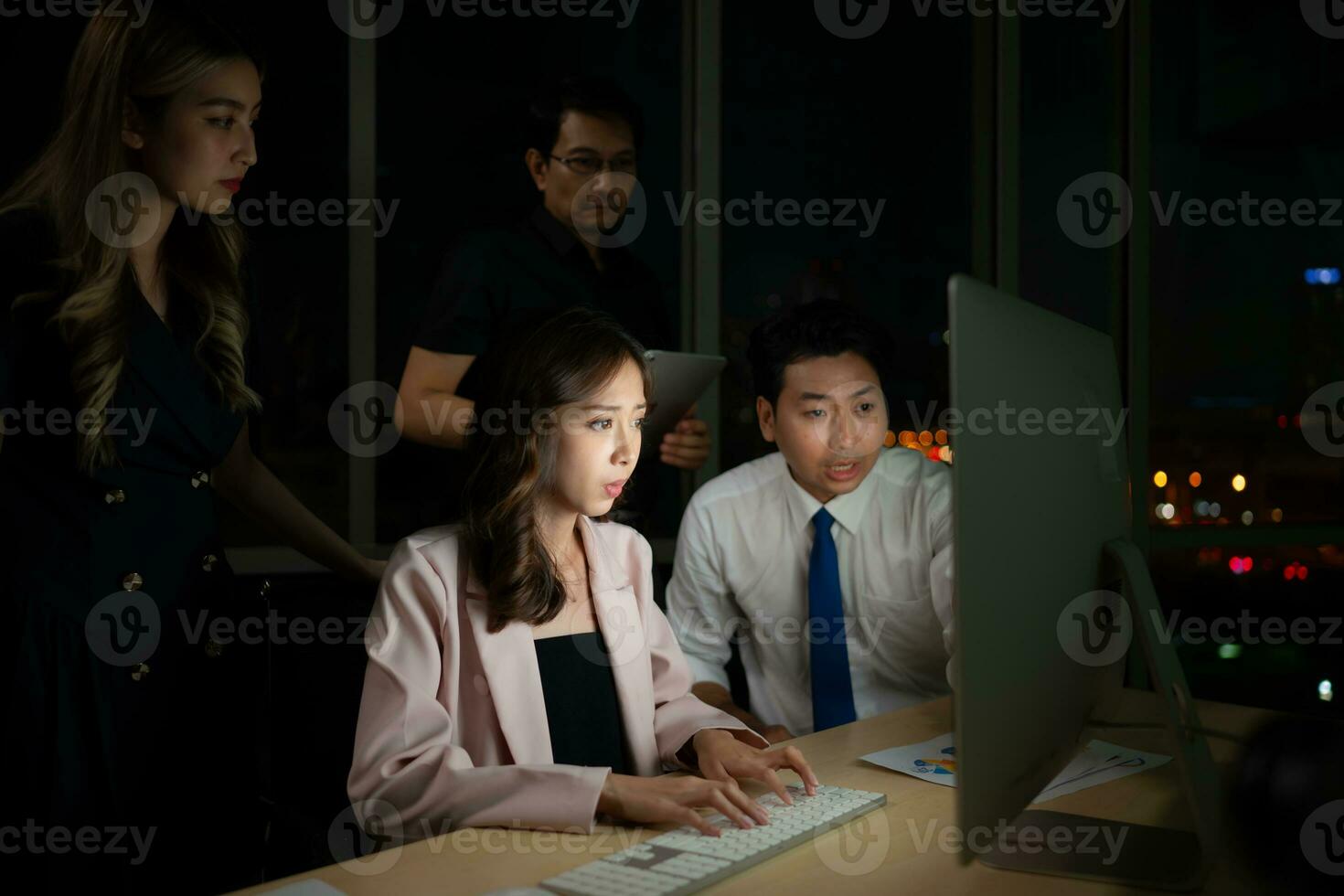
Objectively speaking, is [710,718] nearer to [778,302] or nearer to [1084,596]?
[1084,596]

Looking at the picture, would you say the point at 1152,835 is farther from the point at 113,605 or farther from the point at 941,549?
the point at 113,605

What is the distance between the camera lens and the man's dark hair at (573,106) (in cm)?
253

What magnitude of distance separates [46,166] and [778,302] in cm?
245

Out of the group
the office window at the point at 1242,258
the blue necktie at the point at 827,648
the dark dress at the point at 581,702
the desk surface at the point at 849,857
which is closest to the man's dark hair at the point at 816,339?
the blue necktie at the point at 827,648

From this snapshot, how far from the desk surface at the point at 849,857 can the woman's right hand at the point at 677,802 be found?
26 mm

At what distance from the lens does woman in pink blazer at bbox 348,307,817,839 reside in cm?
125

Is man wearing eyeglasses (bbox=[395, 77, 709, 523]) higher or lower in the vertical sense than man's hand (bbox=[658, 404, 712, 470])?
higher

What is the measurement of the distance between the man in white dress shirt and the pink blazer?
49 centimetres

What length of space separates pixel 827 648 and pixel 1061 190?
91.1 inches

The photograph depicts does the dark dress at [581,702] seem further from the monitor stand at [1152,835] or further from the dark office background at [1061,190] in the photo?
the dark office background at [1061,190]

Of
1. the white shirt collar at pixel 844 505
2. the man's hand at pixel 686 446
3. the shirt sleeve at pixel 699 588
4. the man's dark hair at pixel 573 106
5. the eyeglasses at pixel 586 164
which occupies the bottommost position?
the shirt sleeve at pixel 699 588

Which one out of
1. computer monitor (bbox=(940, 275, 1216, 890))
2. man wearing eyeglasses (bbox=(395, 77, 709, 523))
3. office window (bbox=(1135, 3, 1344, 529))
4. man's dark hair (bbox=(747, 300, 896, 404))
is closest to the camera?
computer monitor (bbox=(940, 275, 1216, 890))

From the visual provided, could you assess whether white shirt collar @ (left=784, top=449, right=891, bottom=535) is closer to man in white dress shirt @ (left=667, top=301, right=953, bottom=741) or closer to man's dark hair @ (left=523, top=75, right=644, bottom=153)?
man in white dress shirt @ (left=667, top=301, right=953, bottom=741)

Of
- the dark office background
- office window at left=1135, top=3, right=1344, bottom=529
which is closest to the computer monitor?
the dark office background
